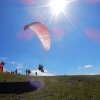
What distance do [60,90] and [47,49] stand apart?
9.41 m

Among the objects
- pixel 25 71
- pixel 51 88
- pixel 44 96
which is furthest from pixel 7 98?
pixel 25 71

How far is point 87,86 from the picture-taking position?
4016 centimetres

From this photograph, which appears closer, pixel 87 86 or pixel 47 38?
pixel 47 38

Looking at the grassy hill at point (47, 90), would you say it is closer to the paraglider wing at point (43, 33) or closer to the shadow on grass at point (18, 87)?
the shadow on grass at point (18, 87)

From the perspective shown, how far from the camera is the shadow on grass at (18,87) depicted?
3491 cm

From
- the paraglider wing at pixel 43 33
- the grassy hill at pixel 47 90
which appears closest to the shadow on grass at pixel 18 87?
the grassy hill at pixel 47 90

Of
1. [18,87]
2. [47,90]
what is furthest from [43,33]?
[18,87]

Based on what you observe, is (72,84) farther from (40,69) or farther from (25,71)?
(25,71)

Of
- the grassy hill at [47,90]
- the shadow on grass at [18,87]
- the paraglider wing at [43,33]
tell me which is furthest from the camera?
the shadow on grass at [18,87]

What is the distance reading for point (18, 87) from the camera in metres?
36.8

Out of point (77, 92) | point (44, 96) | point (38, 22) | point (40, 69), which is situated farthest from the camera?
point (40, 69)

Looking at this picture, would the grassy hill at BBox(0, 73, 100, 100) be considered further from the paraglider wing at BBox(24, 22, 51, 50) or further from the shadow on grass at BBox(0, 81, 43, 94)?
the paraglider wing at BBox(24, 22, 51, 50)

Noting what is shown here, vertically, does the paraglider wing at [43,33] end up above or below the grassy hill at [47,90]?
above

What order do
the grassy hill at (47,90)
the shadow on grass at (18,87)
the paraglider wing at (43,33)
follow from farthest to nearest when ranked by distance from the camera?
the shadow on grass at (18,87) → the grassy hill at (47,90) → the paraglider wing at (43,33)
